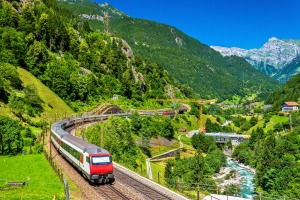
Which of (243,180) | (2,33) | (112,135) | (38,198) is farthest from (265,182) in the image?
(2,33)

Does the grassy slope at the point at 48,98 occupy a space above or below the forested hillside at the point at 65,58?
below

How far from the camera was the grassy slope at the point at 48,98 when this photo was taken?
9119 cm

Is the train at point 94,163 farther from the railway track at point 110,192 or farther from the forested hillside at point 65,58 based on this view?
the forested hillside at point 65,58

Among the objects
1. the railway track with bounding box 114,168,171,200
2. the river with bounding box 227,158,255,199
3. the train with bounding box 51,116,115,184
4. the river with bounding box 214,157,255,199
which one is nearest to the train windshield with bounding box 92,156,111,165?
the train with bounding box 51,116,115,184

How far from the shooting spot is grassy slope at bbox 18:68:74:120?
9119 cm

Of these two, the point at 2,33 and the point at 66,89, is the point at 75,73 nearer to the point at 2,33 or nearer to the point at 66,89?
the point at 66,89

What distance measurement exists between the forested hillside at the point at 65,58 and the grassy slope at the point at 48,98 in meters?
3.74

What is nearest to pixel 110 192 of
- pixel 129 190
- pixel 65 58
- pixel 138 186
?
pixel 129 190

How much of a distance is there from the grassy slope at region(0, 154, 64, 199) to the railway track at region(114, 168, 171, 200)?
24.4 feet

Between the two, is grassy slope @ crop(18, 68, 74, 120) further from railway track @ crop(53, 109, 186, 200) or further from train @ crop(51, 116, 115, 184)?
railway track @ crop(53, 109, 186, 200)

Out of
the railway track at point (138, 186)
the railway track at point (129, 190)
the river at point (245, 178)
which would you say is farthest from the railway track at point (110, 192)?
the river at point (245, 178)

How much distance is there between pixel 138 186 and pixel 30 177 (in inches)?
549

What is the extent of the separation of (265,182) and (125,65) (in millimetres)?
101099

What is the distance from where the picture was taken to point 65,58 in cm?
12750
